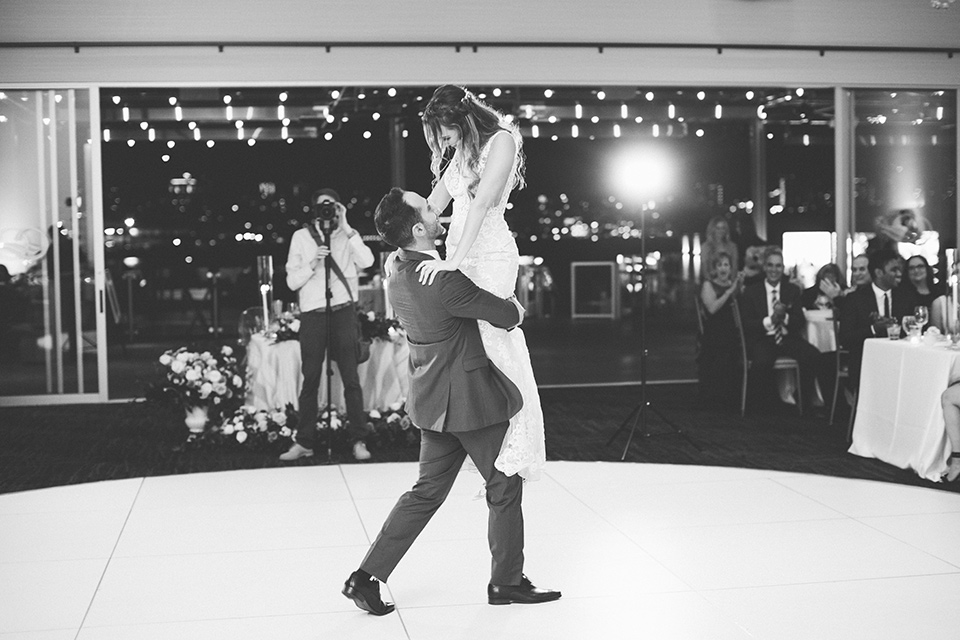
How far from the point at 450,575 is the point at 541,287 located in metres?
15.9

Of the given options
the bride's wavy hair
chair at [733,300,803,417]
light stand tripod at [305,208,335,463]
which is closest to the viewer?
the bride's wavy hair

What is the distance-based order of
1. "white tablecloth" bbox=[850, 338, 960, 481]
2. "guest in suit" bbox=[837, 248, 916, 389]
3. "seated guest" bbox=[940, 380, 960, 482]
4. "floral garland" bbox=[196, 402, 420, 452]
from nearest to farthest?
"seated guest" bbox=[940, 380, 960, 482], "white tablecloth" bbox=[850, 338, 960, 481], "floral garland" bbox=[196, 402, 420, 452], "guest in suit" bbox=[837, 248, 916, 389]

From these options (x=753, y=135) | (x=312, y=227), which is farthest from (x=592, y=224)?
(x=312, y=227)

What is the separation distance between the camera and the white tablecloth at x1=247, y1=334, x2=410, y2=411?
7.20m

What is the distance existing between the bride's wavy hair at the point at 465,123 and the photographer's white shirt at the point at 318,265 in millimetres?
2793

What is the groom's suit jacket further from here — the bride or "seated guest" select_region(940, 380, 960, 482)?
"seated guest" select_region(940, 380, 960, 482)

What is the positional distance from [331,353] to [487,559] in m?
2.59

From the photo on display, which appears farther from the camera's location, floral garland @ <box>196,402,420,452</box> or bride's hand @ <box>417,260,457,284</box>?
floral garland @ <box>196,402,420,452</box>

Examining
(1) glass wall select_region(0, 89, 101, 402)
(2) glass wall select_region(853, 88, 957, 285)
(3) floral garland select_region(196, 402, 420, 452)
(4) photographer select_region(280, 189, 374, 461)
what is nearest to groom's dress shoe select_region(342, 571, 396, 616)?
(4) photographer select_region(280, 189, 374, 461)

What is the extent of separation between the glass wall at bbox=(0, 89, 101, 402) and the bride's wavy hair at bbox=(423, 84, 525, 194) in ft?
21.9

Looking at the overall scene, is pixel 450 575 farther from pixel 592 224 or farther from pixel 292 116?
pixel 592 224

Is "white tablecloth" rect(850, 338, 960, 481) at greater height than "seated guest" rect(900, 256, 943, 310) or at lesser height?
lesser

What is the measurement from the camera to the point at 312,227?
664 centimetres

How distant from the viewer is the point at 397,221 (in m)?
3.53
